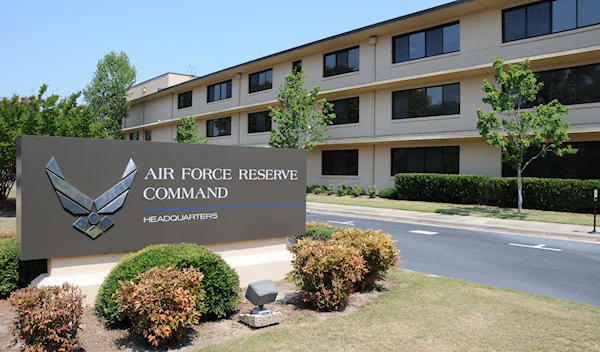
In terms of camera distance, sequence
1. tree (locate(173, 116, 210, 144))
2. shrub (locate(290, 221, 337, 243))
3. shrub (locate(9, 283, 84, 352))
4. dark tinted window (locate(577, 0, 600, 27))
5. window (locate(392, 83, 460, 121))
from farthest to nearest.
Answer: tree (locate(173, 116, 210, 144)) < window (locate(392, 83, 460, 121)) < dark tinted window (locate(577, 0, 600, 27)) < shrub (locate(290, 221, 337, 243)) < shrub (locate(9, 283, 84, 352))

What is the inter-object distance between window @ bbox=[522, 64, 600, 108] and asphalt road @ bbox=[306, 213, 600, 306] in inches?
394

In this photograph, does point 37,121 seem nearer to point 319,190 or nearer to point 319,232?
point 319,232

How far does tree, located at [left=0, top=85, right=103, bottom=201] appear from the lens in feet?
58.9

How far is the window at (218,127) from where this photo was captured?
130 ft

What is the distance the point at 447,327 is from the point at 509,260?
19.0ft

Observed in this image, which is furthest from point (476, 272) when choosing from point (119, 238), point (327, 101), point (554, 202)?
point (327, 101)

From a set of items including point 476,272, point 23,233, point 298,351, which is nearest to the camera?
point 298,351

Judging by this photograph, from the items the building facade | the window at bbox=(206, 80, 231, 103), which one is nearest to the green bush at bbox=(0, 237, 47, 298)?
the building facade

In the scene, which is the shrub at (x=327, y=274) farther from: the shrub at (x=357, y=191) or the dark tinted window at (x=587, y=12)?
the shrub at (x=357, y=191)

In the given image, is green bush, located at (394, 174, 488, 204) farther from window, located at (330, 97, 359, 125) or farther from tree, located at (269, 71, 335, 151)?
tree, located at (269, 71, 335, 151)

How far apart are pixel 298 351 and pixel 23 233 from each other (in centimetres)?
384

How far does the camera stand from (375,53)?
28203 millimetres

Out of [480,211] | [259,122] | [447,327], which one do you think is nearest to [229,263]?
[447,327]

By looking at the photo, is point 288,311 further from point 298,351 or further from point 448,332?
point 448,332
